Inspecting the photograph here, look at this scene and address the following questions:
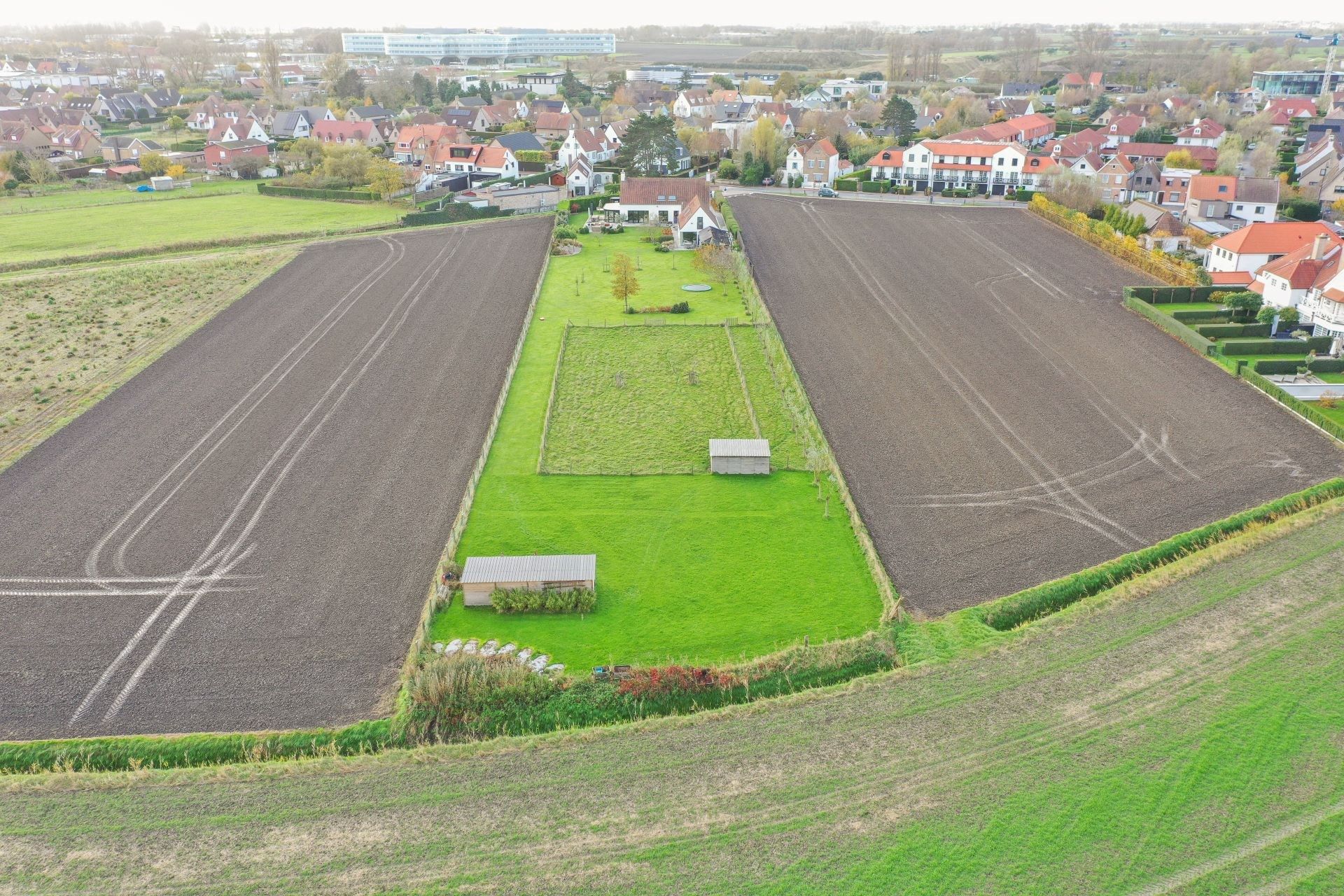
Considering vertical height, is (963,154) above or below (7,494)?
above

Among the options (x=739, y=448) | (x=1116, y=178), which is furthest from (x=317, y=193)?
(x=1116, y=178)

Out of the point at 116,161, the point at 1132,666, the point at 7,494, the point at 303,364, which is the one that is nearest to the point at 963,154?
the point at 303,364

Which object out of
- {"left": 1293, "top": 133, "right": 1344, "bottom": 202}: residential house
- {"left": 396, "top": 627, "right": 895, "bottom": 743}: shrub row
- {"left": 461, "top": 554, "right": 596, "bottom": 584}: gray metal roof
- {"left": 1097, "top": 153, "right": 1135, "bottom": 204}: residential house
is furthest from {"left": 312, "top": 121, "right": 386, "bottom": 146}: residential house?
{"left": 396, "top": 627, "right": 895, "bottom": 743}: shrub row

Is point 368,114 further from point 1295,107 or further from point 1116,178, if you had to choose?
point 1295,107

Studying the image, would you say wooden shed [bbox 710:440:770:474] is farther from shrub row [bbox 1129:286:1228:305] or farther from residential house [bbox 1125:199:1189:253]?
residential house [bbox 1125:199:1189:253]

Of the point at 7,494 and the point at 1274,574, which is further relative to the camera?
the point at 7,494

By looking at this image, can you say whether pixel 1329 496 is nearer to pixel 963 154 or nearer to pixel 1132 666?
pixel 1132 666
